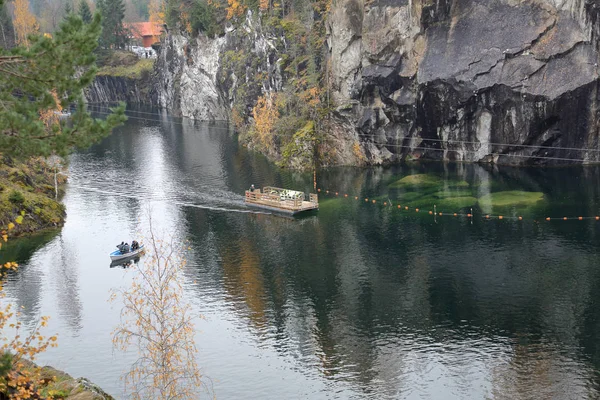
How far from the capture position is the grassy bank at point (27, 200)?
73.4 meters

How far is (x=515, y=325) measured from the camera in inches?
1992

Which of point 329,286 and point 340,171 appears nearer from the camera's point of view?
point 329,286

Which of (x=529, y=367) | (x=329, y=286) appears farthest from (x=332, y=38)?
(x=529, y=367)

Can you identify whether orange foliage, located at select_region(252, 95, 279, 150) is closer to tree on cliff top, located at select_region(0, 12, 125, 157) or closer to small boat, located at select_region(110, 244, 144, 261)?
small boat, located at select_region(110, 244, 144, 261)

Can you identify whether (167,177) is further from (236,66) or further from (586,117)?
(586,117)

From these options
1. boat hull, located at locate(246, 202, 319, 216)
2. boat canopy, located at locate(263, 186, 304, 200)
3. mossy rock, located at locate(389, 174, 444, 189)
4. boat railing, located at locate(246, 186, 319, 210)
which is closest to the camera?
boat hull, located at locate(246, 202, 319, 216)

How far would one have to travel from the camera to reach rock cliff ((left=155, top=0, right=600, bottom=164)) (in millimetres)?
90625

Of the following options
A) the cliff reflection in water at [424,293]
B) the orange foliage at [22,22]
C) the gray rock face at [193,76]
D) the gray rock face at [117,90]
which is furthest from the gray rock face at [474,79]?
the orange foliage at [22,22]

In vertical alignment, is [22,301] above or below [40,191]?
below

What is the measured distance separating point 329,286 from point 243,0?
83824mm

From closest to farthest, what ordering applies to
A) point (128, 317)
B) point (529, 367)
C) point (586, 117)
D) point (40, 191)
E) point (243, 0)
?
point (529, 367) → point (128, 317) → point (40, 191) → point (586, 117) → point (243, 0)

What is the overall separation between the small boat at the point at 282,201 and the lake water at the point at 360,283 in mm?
1627

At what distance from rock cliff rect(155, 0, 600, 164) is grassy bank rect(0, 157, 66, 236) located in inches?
1564

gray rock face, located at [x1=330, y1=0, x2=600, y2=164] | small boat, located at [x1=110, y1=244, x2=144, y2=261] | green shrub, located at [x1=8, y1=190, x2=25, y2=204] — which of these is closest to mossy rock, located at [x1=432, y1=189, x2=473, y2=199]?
gray rock face, located at [x1=330, y1=0, x2=600, y2=164]
